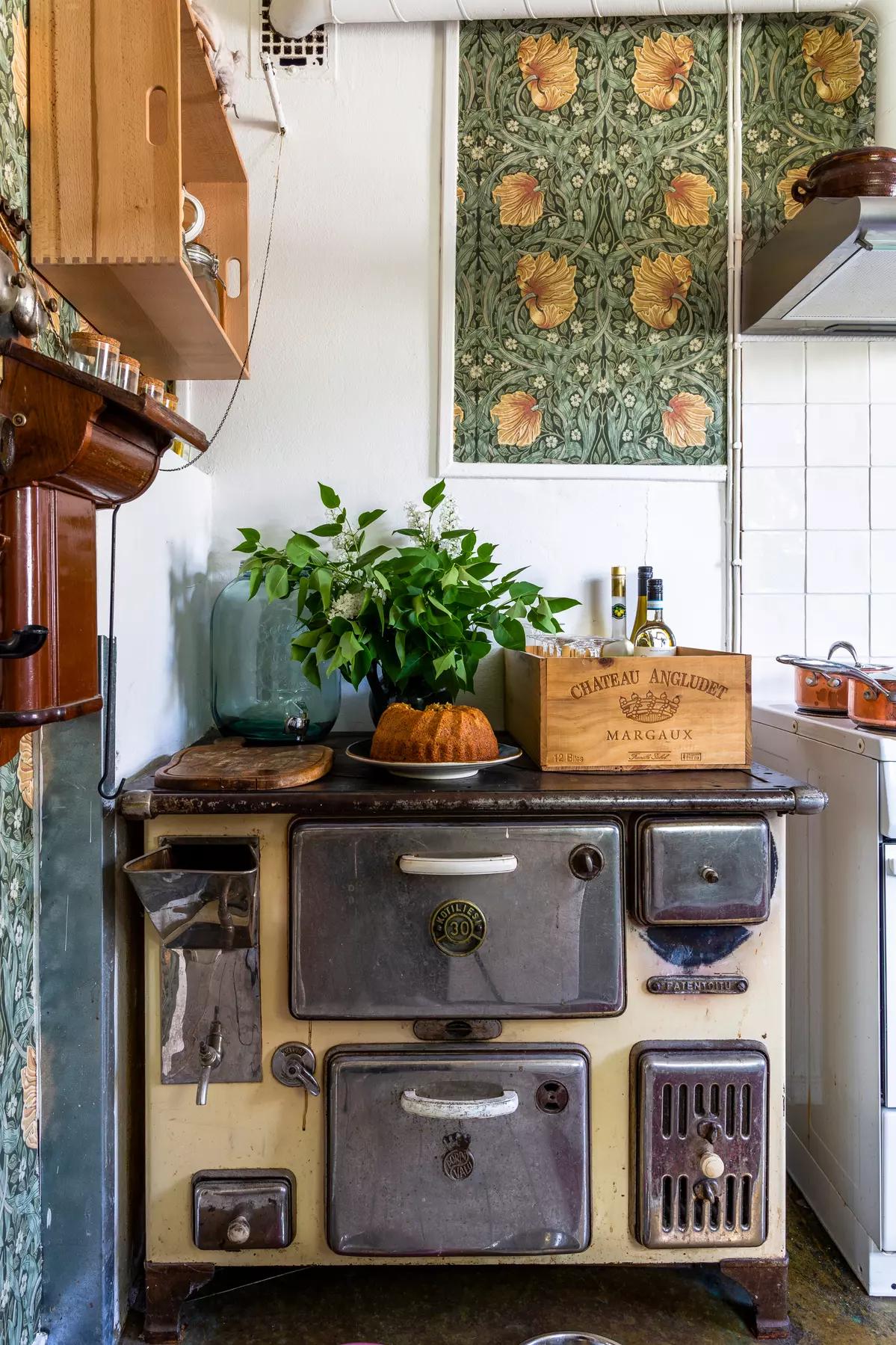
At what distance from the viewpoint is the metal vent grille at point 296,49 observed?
1976mm

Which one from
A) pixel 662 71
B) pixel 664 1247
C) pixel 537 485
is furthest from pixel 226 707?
pixel 662 71

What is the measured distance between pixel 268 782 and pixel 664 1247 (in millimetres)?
986

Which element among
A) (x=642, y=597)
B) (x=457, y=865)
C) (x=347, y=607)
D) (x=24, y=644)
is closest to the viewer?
(x=24, y=644)

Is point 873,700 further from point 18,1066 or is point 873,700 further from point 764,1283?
point 18,1066

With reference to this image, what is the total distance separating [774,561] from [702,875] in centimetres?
100

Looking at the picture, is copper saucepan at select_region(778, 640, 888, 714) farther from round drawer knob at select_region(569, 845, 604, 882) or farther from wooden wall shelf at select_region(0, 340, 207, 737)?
wooden wall shelf at select_region(0, 340, 207, 737)

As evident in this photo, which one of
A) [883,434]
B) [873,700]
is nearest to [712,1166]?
[873,700]

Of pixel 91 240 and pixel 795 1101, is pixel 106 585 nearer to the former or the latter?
pixel 91 240

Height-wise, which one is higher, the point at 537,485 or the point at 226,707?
the point at 537,485

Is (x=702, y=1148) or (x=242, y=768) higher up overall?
(x=242, y=768)

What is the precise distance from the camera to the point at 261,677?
178cm

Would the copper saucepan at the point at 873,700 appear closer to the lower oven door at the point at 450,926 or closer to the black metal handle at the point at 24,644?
the lower oven door at the point at 450,926

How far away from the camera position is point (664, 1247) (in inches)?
52.5

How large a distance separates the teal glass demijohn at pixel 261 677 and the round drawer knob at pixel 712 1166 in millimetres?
1045
